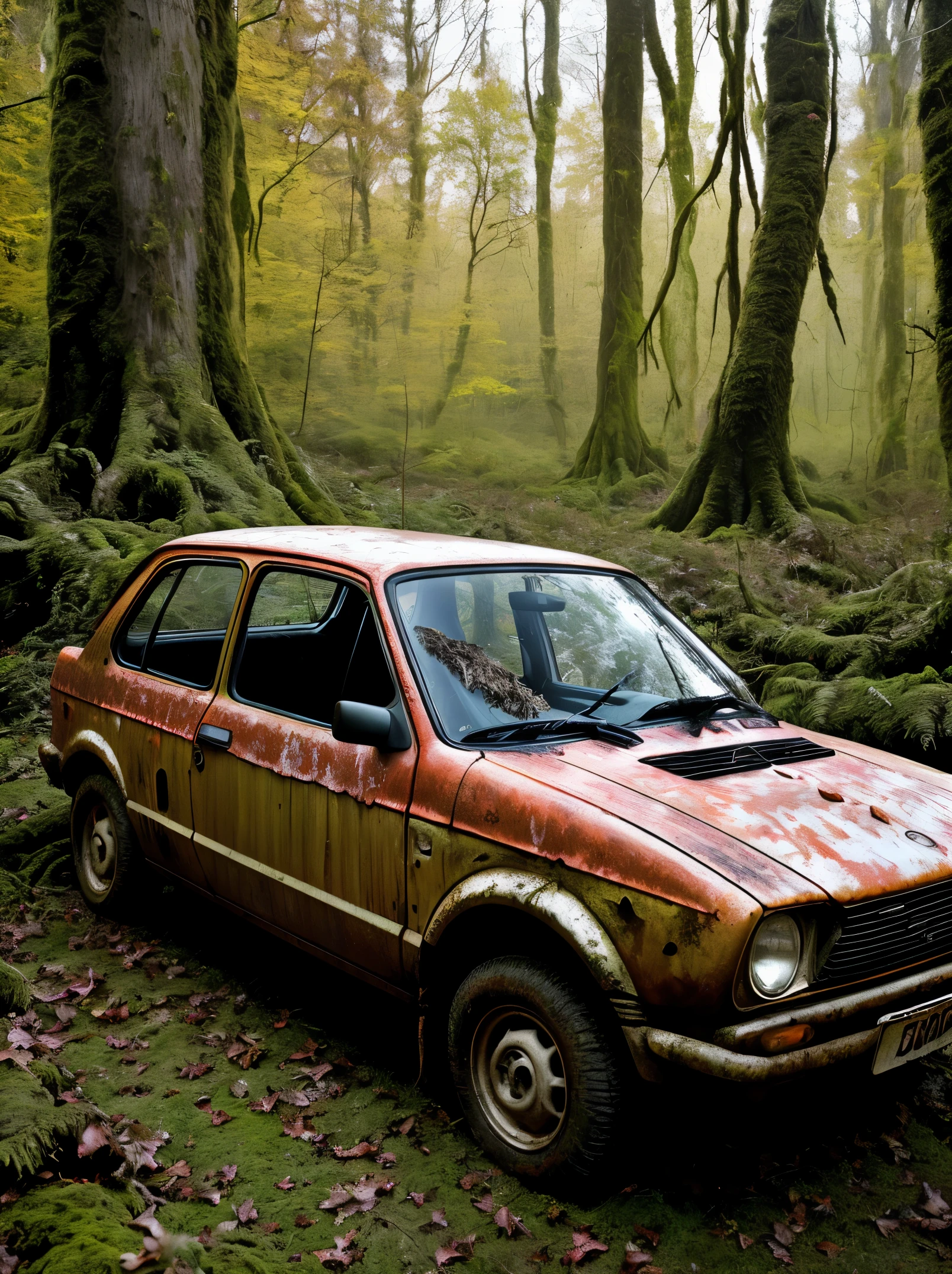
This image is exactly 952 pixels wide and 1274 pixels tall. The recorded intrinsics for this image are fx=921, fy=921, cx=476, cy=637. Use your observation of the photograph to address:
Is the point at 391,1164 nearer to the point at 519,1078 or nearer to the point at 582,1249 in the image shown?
the point at 519,1078

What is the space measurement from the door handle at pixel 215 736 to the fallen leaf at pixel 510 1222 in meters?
1.87

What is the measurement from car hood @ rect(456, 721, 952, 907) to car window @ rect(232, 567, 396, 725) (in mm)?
684

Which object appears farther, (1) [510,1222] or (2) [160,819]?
(2) [160,819]

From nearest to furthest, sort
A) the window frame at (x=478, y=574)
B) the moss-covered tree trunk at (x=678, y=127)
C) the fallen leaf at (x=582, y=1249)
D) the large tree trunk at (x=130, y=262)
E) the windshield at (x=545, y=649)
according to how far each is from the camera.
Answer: the fallen leaf at (x=582, y=1249) → the window frame at (x=478, y=574) → the windshield at (x=545, y=649) → the large tree trunk at (x=130, y=262) → the moss-covered tree trunk at (x=678, y=127)

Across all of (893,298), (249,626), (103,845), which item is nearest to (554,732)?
(249,626)

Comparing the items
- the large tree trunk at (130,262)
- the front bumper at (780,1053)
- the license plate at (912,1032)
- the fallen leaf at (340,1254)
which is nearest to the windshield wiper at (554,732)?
the front bumper at (780,1053)

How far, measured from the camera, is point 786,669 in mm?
7355

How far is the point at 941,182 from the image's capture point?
28.6ft

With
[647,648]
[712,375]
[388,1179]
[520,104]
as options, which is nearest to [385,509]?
[647,648]

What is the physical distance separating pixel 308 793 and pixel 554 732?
0.93 meters

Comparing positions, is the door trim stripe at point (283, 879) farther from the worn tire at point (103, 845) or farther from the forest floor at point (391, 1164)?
the forest floor at point (391, 1164)

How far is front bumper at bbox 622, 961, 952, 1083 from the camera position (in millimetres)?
2303

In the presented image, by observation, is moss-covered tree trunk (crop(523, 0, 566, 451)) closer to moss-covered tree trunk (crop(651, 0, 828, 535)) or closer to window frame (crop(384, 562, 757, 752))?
moss-covered tree trunk (crop(651, 0, 828, 535))

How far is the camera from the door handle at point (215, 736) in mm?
3748
